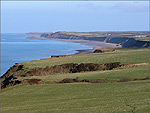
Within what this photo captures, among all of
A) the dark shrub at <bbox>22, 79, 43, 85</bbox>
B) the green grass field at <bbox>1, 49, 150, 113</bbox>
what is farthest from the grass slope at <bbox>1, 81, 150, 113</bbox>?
the dark shrub at <bbox>22, 79, 43, 85</bbox>

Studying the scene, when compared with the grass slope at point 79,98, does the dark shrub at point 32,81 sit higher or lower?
higher

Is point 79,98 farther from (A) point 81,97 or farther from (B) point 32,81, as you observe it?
(B) point 32,81

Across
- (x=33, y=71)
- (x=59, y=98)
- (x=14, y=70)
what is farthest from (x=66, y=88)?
(x=14, y=70)

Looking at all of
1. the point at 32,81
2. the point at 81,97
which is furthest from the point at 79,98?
the point at 32,81

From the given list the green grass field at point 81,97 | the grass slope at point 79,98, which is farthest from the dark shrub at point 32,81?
the grass slope at point 79,98

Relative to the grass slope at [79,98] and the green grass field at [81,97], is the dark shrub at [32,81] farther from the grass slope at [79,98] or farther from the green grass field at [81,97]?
the grass slope at [79,98]

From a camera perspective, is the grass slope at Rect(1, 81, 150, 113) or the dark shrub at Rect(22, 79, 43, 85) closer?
the grass slope at Rect(1, 81, 150, 113)

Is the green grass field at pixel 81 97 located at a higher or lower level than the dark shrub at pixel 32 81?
lower

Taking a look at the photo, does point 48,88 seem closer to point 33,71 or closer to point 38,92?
point 38,92

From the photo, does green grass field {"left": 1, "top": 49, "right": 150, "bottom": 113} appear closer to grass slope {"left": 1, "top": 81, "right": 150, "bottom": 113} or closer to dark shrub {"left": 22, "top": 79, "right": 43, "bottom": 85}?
grass slope {"left": 1, "top": 81, "right": 150, "bottom": 113}

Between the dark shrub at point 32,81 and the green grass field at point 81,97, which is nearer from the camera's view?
the green grass field at point 81,97

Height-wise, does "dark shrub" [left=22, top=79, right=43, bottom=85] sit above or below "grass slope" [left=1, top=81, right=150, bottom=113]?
above

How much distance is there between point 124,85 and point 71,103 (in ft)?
25.7

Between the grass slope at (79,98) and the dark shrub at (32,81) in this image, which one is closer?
the grass slope at (79,98)
